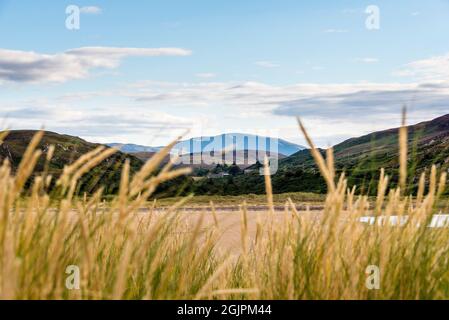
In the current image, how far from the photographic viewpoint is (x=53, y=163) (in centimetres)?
8469

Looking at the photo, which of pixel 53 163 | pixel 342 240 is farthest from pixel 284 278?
pixel 53 163

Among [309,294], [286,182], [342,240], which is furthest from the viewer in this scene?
[286,182]

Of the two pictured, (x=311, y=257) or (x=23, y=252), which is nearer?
(x=23, y=252)

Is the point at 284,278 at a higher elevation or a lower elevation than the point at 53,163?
lower

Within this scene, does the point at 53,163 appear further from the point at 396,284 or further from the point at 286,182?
the point at 396,284

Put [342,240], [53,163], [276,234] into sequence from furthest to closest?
1. [53,163]
2. [276,234]
3. [342,240]
